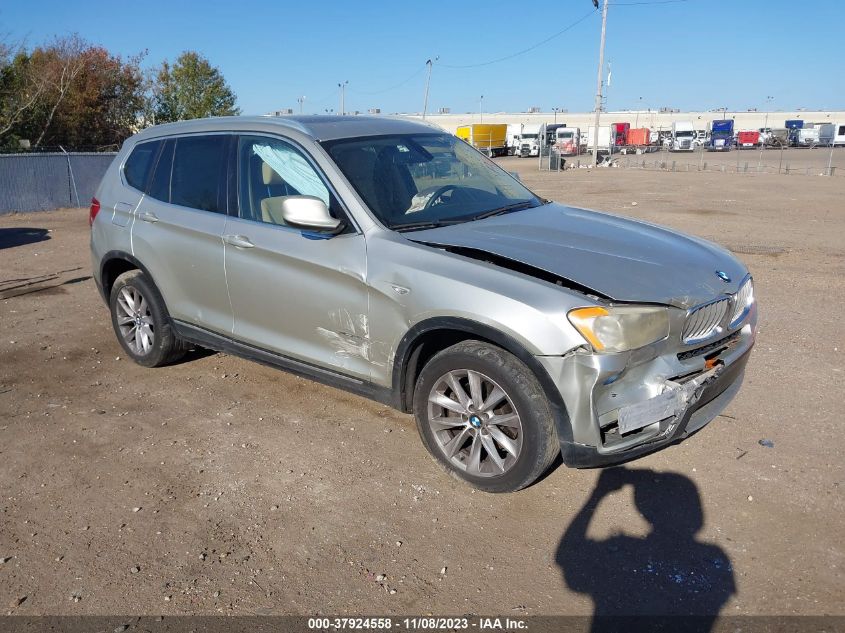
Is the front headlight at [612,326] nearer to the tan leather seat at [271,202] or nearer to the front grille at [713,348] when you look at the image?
the front grille at [713,348]

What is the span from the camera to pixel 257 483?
13.2ft

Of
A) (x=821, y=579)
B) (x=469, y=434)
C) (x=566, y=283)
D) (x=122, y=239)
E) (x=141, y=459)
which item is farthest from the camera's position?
(x=122, y=239)

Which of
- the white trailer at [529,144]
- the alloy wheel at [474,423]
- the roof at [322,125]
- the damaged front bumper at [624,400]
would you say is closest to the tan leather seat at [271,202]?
the roof at [322,125]

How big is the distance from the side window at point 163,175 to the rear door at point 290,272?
85 centimetres

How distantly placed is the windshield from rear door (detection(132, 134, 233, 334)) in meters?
1.03

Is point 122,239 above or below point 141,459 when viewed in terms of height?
above

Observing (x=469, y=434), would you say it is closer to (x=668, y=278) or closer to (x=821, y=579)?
(x=668, y=278)

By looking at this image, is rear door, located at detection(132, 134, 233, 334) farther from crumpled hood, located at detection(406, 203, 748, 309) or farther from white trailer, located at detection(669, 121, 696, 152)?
white trailer, located at detection(669, 121, 696, 152)

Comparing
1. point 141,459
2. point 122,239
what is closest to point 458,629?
point 141,459

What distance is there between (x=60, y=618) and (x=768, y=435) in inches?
152

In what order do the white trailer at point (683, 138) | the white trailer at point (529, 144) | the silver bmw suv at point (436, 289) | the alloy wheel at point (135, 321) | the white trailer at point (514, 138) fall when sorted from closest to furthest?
the silver bmw suv at point (436, 289) < the alloy wheel at point (135, 321) < the white trailer at point (529, 144) < the white trailer at point (683, 138) < the white trailer at point (514, 138)

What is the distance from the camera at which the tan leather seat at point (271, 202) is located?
4.59m

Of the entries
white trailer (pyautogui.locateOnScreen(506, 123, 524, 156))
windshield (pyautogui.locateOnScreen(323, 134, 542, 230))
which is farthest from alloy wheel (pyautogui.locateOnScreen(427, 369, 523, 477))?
white trailer (pyautogui.locateOnScreen(506, 123, 524, 156))

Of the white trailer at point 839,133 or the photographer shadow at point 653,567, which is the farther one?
the white trailer at point 839,133
